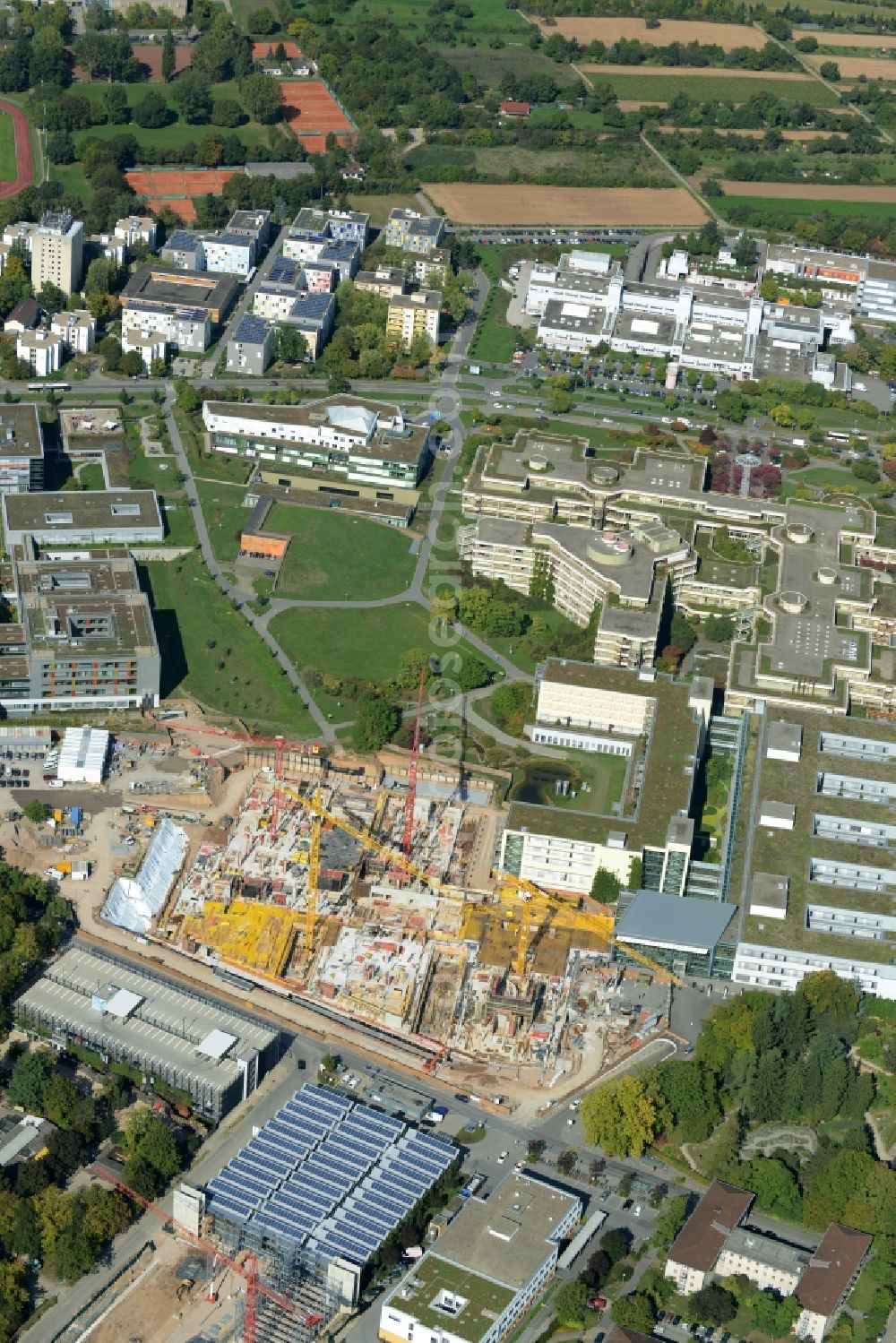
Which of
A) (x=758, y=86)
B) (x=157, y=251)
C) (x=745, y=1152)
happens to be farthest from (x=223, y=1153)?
(x=758, y=86)

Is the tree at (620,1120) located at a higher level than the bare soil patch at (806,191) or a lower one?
higher

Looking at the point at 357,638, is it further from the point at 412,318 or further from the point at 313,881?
the point at 412,318

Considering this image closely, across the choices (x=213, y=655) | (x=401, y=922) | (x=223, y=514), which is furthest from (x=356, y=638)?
(x=401, y=922)

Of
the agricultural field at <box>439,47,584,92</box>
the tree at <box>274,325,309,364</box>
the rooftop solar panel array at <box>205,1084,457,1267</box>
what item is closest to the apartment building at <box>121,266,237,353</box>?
the tree at <box>274,325,309,364</box>

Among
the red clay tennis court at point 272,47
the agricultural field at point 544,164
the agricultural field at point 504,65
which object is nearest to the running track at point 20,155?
the red clay tennis court at point 272,47

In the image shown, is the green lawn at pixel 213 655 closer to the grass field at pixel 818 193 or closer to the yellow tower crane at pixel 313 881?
the yellow tower crane at pixel 313 881

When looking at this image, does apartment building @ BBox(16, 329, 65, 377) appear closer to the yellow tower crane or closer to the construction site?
the construction site

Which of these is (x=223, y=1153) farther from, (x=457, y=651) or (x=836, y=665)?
(x=836, y=665)
